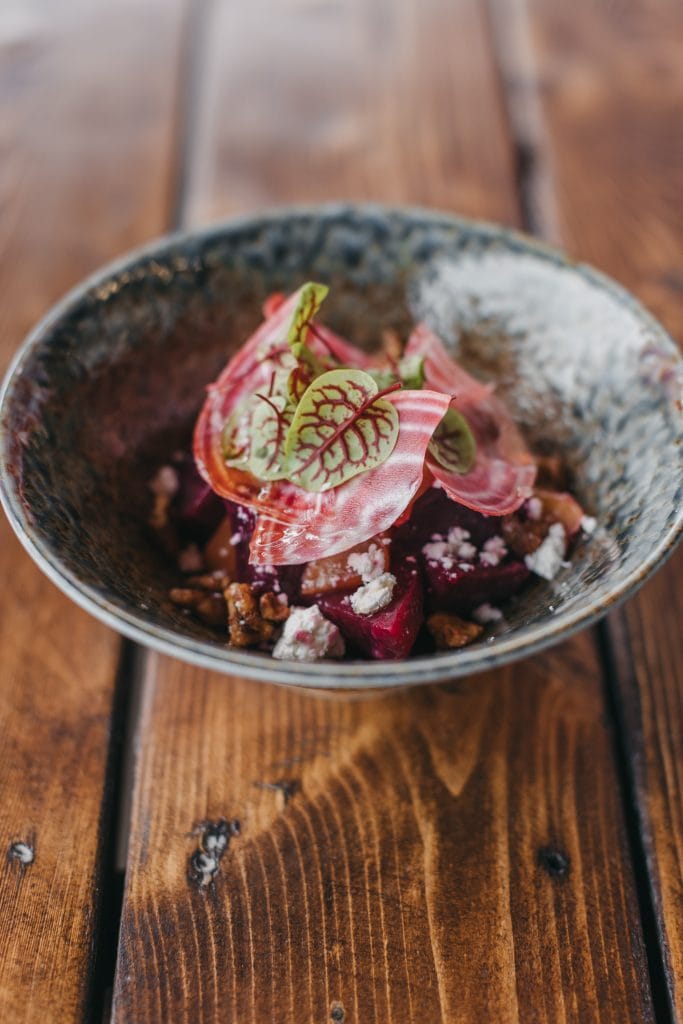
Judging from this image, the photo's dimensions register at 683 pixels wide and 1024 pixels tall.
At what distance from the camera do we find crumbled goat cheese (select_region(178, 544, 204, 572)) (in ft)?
3.96

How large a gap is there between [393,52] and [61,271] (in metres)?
1.10

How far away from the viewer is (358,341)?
4.70 feet

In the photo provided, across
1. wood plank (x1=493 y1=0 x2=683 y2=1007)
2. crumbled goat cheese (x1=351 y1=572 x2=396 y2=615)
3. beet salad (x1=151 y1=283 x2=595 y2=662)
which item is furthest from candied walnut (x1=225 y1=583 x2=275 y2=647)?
wood plank (x1=493 y1=0 x2=683 y2=1007)

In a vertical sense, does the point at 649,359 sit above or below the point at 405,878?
above

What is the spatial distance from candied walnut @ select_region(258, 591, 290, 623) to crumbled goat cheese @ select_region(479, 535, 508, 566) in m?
0.25

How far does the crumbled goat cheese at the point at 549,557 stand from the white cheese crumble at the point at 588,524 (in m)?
0.03

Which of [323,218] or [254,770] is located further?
[323,218]

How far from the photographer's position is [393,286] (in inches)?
55.2

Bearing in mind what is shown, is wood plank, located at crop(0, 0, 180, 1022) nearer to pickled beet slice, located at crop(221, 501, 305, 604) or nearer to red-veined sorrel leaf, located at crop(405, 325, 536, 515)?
pickled beet slice, located at crop(221, 501, 305, 604)

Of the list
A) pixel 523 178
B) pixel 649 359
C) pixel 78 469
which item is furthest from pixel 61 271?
pixel 649 359

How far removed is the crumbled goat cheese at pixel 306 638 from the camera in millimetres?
1004

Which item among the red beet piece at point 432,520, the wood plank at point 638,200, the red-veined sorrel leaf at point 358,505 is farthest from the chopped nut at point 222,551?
the wood plank at point 638,200

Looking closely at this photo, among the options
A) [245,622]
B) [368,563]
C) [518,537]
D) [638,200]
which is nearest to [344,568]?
[368,563]

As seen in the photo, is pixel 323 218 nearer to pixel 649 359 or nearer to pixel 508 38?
pixel 649 359
